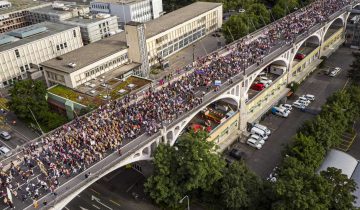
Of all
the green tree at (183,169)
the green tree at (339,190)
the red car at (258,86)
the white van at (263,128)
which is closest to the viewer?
the green tree at (339,190)

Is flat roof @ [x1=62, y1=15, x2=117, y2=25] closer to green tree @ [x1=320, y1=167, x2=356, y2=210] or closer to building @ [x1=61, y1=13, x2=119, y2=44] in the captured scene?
building @ [x1=61, y1=13, x2=119, y2=44]

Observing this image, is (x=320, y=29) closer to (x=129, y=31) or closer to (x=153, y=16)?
(x=129, y=31)

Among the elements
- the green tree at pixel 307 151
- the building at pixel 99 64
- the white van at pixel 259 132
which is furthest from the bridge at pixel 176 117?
the building at pixel 99 64

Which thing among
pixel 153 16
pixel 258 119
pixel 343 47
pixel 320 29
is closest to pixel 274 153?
pixel 258 119

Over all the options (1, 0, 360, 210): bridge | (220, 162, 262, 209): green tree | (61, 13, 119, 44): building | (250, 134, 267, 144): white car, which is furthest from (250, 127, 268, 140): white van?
(61, 13, 119, 44): building

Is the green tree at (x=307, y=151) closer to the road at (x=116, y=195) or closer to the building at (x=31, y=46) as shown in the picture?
the road at (x=116, y=195)

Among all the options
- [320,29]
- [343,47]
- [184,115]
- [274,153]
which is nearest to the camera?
[184,115]
